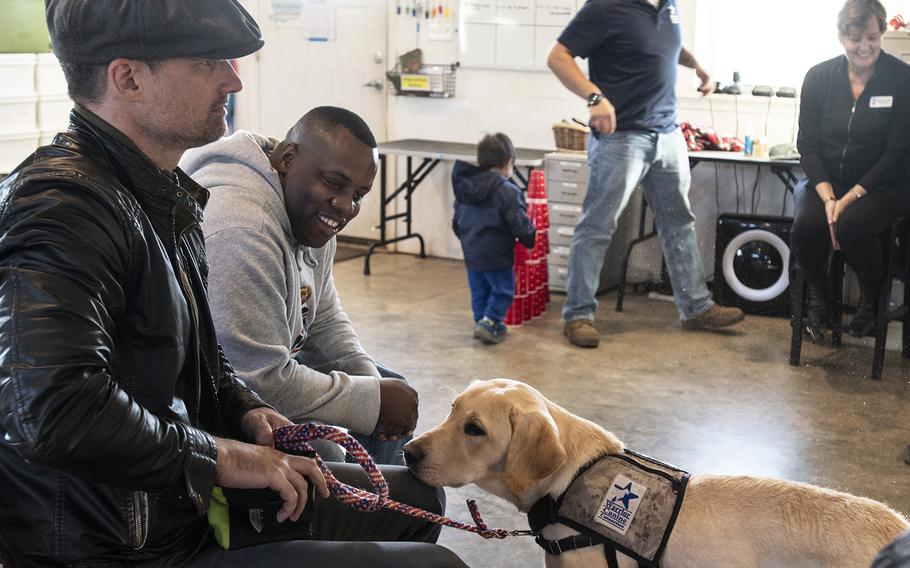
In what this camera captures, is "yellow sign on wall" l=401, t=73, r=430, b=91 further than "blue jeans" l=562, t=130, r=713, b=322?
Yes

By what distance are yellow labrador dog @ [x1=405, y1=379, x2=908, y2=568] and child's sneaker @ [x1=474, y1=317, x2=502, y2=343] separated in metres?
3.21

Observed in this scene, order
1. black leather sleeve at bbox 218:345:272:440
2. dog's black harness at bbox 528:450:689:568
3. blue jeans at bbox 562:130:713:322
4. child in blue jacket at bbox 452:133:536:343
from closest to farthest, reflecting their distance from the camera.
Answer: black leather sleeve at bbox 218:345:272:440, dog's black harness at bbox 528:450:689:568, blue jeans at bbox 562:130:713:322, child in blue jacket at bbox 452:133:536:343

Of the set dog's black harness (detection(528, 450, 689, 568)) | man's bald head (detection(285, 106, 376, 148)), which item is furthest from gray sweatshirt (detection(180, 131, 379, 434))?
dog's black harness (detection(528, 450, 689, 568))

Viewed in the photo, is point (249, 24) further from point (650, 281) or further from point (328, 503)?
point (650, 281)

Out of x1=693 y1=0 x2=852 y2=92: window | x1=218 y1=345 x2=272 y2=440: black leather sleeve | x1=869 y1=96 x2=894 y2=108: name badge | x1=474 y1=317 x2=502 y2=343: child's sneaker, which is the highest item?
x1=693 y1=0 x2=852 y2=92: window

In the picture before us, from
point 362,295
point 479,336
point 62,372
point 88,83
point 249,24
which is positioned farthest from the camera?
point 362,295

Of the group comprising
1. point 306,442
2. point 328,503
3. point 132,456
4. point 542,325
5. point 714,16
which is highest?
point 714,16

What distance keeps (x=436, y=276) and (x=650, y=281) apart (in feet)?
4.88

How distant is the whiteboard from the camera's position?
720 cm

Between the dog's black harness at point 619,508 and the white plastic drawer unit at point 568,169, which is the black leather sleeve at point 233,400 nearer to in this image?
the dog's black harness at point 619,508

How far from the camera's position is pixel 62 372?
4.46 ft

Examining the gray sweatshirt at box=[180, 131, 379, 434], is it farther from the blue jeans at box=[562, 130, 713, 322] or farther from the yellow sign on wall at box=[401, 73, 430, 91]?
the yellow sign on wall at box=[401, 73, 430, 91]

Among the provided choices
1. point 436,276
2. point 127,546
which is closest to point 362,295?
point 436,276

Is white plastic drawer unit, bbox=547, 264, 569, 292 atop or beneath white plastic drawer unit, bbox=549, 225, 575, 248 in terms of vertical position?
beneath
